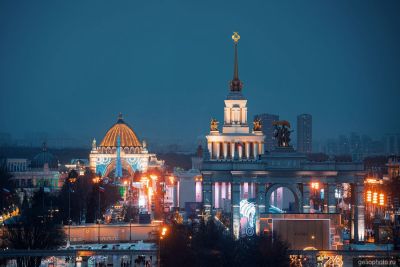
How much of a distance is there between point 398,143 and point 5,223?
122800 mm

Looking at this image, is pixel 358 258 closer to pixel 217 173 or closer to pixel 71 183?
pixel 217 173

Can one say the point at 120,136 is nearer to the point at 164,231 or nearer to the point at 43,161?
the point at 43,161

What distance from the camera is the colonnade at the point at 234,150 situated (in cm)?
9531

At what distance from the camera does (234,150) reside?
95938mm

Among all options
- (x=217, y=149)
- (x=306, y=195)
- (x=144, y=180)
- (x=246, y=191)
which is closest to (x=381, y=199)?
(x=246, y=191)

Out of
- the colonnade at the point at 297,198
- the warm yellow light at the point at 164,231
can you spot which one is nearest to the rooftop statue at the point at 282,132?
the colonnade at the point at 297,198

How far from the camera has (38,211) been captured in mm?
67500

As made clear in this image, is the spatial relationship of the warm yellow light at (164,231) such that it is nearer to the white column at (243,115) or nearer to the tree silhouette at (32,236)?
the tree silhouette at (32,236)

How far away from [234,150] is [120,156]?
84.6 m

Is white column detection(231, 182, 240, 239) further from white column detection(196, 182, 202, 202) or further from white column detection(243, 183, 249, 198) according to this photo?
white column detection(196, 182, 202, 202)

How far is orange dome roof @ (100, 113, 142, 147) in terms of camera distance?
185375mm

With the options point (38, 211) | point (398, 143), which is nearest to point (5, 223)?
point (38, 211)

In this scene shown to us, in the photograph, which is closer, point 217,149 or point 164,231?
point 164,231

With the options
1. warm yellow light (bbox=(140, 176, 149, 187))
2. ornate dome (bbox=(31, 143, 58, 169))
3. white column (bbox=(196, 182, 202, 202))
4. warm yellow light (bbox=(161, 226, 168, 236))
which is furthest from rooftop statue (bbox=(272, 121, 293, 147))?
ornate dome (bbox=(31, 143, 58, 169))
